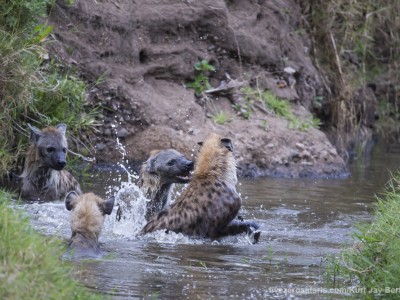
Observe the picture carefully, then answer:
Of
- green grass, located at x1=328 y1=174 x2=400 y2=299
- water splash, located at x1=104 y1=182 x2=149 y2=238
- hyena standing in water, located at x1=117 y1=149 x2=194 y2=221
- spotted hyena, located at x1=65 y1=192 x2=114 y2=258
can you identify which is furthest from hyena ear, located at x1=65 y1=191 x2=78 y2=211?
green grass, located at x1=328 y1=174 x2=400 y2=299

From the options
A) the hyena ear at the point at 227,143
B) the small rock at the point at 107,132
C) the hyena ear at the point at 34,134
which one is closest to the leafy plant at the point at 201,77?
the small rock at the point at 107,132

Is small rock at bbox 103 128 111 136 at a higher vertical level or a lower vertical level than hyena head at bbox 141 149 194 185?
higher

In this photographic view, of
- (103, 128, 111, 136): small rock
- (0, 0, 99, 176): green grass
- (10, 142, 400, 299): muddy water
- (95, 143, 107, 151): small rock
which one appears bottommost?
(10, 142, 400, 299): muddy water

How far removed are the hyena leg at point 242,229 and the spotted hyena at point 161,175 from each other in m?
0.65

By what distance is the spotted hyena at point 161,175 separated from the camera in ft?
28.5

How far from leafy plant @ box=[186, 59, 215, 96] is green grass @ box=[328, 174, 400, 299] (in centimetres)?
676

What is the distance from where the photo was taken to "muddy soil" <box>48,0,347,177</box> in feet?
40.5

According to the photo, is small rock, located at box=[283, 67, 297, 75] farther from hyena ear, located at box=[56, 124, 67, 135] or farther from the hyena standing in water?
the hyena standing in water

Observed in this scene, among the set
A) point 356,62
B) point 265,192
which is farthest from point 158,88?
point 356,62

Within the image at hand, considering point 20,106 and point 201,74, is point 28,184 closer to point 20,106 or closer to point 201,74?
point 20,106

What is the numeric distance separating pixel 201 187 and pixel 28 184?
2.42 metres

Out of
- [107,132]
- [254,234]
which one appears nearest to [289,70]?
[107,132]

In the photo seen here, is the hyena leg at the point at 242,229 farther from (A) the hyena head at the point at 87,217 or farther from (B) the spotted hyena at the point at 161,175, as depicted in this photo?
(A) the hyena head at the point at 87,217

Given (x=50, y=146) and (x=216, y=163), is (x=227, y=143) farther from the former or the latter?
(x=50, y=146)
